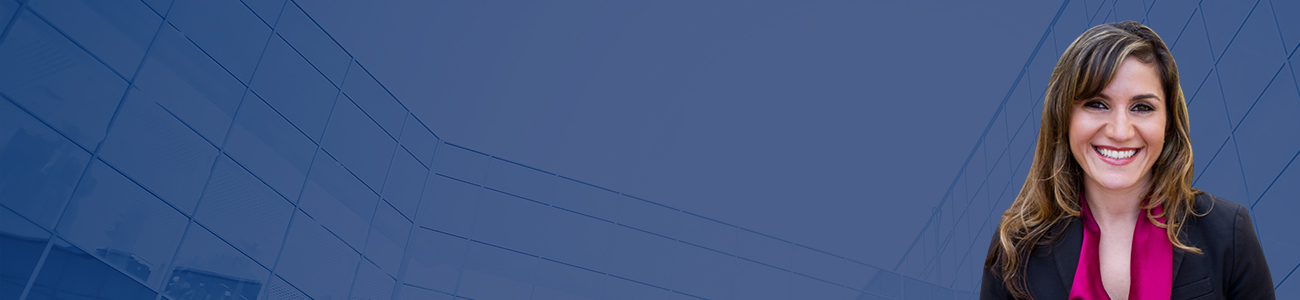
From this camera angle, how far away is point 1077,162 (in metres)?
1.39

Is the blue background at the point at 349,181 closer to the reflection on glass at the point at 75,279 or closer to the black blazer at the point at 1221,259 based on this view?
the reflection on glass at the point at 75,279

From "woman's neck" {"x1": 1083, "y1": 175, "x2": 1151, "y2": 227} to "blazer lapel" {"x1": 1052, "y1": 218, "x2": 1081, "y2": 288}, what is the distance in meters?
0.04

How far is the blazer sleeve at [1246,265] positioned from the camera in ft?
3.86

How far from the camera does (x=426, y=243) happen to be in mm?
15953

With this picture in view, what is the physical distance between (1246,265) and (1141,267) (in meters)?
0.14

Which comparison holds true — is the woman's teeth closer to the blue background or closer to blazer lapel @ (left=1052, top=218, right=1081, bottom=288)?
blazer lapel @ (left=1052, top=218, right=1081, bottom=288)

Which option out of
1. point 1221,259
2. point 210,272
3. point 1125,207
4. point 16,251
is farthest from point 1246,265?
point 210,272

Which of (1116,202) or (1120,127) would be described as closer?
(1120,127)

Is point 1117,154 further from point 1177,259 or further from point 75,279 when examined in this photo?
point 75,279

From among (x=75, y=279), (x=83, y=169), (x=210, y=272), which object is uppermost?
(x=83, y=169)

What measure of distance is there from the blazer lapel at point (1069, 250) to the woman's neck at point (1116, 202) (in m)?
0.04

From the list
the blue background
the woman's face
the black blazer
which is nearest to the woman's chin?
the woman's face

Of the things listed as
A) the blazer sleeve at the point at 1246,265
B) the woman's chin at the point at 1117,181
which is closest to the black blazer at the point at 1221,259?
the blazer sleeve at the point at 1246,265

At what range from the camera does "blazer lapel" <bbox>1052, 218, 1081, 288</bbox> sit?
1.29 metres
